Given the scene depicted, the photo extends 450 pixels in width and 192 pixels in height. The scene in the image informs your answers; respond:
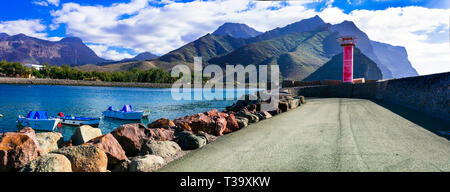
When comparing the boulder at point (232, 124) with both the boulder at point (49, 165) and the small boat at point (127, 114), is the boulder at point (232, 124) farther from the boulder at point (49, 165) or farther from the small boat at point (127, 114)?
the small boat at point (127, 114)

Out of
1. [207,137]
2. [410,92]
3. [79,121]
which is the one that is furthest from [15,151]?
[79,121]

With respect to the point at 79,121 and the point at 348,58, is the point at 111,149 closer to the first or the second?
the point at 79,121

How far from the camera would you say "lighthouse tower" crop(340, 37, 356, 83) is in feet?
115

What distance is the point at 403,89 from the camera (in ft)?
59.5

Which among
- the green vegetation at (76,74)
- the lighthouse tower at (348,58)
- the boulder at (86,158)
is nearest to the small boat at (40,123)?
the boulder at (86,158)

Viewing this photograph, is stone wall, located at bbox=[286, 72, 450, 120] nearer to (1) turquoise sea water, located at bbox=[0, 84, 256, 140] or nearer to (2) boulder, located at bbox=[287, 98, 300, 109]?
(2) boulder, located at bbox=[287, 98, 300, 109]

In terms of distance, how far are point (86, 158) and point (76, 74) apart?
189 meters

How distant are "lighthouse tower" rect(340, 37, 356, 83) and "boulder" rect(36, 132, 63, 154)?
3378cm

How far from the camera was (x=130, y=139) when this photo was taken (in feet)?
24.8

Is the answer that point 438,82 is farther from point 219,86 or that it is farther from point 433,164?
point 219,86
